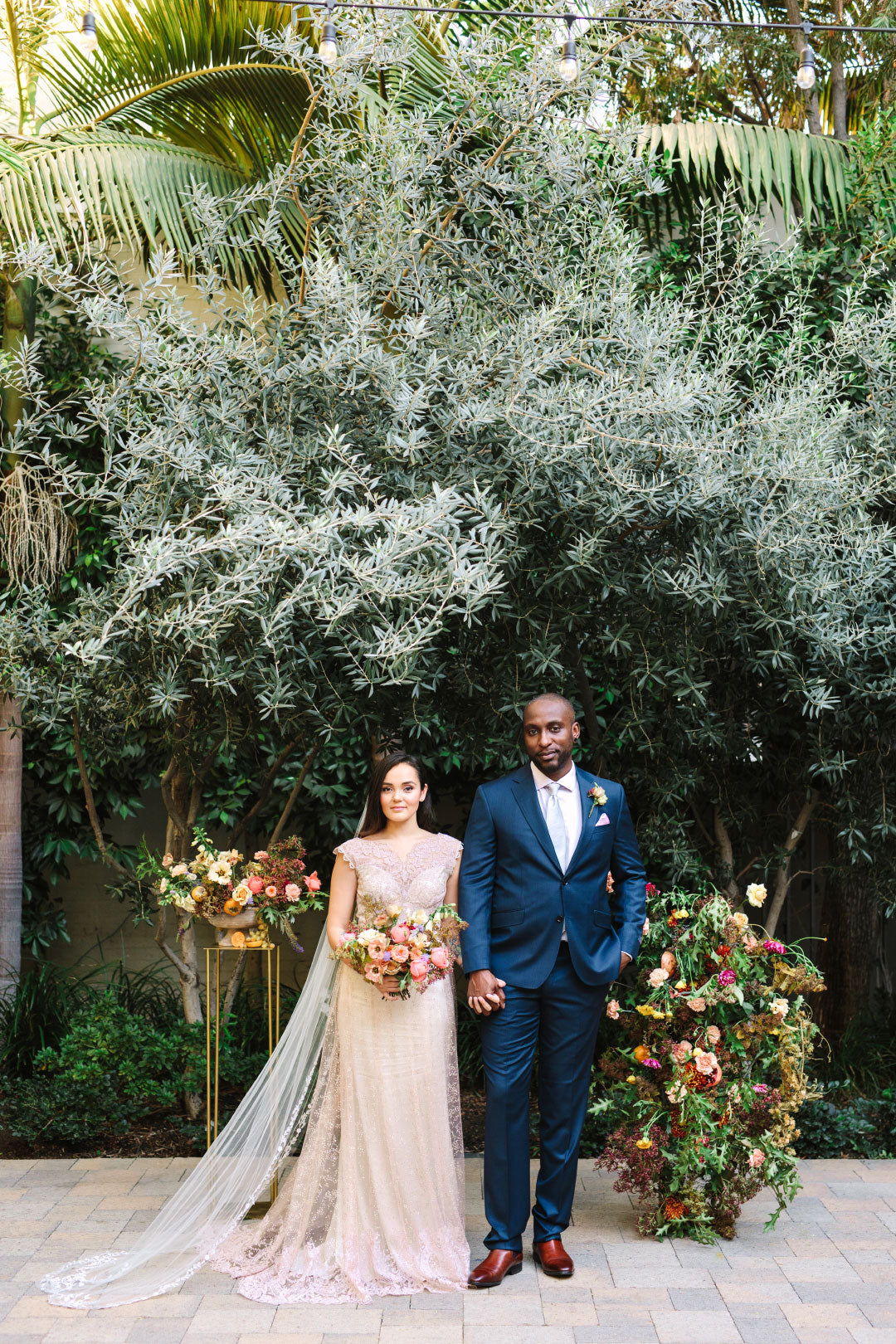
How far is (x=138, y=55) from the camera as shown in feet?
19.4

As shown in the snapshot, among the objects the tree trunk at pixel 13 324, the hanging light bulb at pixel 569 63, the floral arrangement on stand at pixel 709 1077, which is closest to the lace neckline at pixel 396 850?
the floral arrangement on stand at pixel 709 1077

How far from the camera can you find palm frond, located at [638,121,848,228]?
6211 mm

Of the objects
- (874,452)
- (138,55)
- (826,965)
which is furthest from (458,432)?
(826,965)

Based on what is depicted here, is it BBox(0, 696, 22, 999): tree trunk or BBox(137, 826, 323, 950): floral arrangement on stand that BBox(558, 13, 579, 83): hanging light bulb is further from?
BBox(0, 696, 22, 999): tree trunk

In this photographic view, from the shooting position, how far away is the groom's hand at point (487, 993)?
387 cm

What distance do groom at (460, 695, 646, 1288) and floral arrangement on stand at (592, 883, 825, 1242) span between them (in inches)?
13.2

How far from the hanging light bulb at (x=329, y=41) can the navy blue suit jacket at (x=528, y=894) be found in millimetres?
2763

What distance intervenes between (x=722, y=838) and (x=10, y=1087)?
11.6 feet

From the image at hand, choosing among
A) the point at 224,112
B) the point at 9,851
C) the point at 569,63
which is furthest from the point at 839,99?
the point at 9,851

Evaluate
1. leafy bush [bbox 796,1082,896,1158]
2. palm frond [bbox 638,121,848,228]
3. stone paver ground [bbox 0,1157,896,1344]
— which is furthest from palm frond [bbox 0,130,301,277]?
leafy bush [bbox 796,1082,896,1158]

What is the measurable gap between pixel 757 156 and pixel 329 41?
8.99 ft

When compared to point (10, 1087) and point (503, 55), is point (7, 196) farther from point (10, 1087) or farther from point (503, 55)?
point (10, 1087)

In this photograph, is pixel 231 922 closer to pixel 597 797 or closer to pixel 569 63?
pixel 597 797

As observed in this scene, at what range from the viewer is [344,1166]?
12.8 feet
